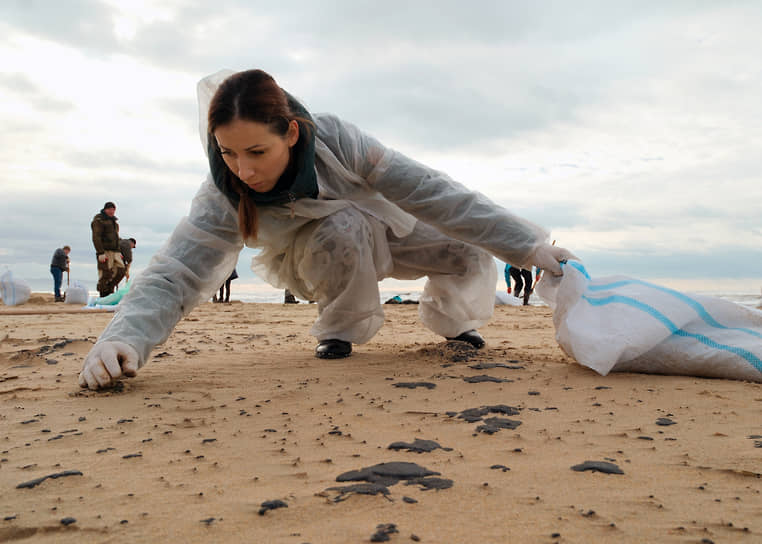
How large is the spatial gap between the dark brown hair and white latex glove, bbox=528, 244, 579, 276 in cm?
108

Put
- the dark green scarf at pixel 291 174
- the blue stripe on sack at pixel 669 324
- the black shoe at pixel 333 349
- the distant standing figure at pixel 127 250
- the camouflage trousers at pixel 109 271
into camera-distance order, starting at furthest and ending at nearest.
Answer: the distant standing figure at pixel 127 250 → the camouflage trousers at pixel 109 271 → the black shoe at pixel 333 349 → the dark green scarf at pixel 291 174 → the blue stripe on sack at pixel 669 324

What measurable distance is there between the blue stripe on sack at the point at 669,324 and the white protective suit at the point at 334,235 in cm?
36

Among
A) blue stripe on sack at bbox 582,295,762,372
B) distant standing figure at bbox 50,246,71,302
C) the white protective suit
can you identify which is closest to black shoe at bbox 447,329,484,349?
the white protective suit

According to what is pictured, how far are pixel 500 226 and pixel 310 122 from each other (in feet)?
2.95

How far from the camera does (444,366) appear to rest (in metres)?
2.36

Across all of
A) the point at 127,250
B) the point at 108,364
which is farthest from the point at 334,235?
the point at 127,250

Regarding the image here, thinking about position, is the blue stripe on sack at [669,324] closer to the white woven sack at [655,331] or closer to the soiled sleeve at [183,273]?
the white woven sack at [655,331]

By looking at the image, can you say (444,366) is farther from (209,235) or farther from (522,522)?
(522,522)

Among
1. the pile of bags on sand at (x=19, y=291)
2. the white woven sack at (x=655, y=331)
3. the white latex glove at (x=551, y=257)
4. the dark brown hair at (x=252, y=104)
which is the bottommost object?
the pile of bags on sand at (x=19, y=291)

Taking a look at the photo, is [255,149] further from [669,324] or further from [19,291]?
[19,291]

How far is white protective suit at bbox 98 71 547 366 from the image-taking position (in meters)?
2.26

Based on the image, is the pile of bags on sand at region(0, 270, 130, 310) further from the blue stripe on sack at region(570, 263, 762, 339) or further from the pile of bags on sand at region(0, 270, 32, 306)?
the blue stripe on sack at region(570, 263, 762, 339)

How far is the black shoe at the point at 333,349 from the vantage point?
2.69 m

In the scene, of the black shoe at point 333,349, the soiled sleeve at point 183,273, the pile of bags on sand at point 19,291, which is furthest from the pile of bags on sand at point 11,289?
the black shoe at point 333,349
